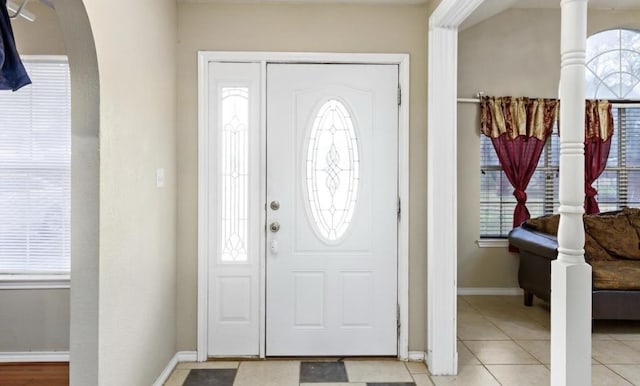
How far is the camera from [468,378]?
2805 millimetres

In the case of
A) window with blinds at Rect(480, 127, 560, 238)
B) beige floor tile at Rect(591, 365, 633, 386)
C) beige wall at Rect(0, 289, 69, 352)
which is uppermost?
window with blinds at Rect(480, 127, 560, 238)

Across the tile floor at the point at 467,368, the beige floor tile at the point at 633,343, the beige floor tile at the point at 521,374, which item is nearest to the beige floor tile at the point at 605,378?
the tile floor at the point at 467,368

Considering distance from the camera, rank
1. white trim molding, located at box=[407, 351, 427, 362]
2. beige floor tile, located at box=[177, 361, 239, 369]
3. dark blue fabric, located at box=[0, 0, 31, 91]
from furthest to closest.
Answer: white trim molding, located at box=[407, 351, 427, 362] → beige floor tile, located at box=[177, 361, 239, 369] → dark blue fabric, located at box=[0, 0, 31, 91]

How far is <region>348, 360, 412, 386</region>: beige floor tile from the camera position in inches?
109

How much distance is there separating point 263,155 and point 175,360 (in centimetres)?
151

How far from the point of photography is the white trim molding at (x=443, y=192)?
2.83 metres

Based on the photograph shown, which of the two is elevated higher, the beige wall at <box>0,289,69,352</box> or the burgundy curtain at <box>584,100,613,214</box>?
the burgundy curtain at <box>584,100,613,214</box>

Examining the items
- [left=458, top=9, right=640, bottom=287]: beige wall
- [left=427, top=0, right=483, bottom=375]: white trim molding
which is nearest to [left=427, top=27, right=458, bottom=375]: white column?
[left=427, top=0, right=483, bottom=375]: white trim molding

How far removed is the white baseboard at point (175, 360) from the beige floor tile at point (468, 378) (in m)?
1.61

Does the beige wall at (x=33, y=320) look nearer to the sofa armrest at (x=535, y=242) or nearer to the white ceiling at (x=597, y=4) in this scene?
the sofa armrest at (x=535, y=242)

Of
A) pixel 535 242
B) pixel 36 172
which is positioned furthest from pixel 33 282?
pixel 535 242

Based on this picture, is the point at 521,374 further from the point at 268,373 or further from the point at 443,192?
the point at 268,373

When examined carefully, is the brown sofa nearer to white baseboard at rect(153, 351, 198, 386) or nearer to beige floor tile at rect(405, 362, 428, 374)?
beige floor tile at rect(405, 362, 428, 374)

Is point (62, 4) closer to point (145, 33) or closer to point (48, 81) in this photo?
point (145, 33)
